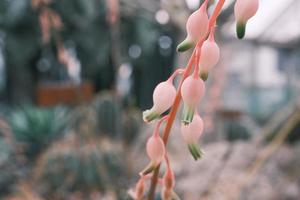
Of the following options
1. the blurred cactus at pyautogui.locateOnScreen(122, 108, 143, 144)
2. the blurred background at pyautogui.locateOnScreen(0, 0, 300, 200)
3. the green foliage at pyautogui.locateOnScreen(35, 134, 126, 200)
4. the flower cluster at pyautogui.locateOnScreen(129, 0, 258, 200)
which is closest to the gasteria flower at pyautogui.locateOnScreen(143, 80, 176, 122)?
the flower cluster at pyautogui.locateOnScreen(129, 0, 258, 200)

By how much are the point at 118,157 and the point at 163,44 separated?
5.62 m

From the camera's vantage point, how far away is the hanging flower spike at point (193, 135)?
28cm

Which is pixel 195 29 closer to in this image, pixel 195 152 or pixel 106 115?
pixel 195 152

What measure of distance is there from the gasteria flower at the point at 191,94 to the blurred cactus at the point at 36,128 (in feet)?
10.1

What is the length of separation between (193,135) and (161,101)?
31mm

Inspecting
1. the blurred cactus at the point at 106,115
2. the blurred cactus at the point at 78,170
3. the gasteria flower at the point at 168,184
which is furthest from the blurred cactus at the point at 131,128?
the gasteria flower at the point at 168,184

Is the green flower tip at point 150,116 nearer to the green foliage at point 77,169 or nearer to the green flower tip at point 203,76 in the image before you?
the green flower tip at point 203,76

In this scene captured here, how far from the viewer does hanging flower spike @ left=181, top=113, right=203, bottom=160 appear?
0.93 feet

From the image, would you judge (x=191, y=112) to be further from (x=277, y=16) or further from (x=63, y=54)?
(x=277, y=16)

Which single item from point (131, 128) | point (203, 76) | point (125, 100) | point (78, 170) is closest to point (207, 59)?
point (203, 76)

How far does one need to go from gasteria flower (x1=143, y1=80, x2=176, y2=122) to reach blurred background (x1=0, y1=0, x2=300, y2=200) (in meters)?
0.15

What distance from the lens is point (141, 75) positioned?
790 centimetres

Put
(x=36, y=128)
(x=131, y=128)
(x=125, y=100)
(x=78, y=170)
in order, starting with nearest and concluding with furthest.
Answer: (x=78, y=170), (x=36, y=128), (x=131, y=128), (x=125, y=100)

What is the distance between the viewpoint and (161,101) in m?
0.29
